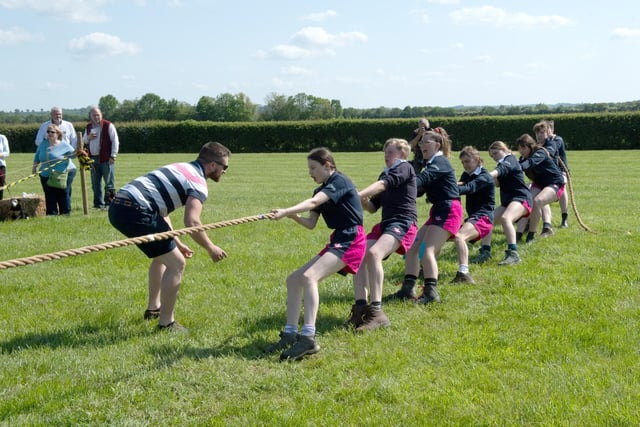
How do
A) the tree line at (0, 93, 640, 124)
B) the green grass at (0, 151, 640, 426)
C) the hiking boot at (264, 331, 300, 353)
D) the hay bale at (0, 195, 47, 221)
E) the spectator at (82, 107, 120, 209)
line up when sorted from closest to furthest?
the green grass at (0, 151, 640, 426) < the hiking boot at (264, 331, 300, 353) < the hay bale at (0, 195, 47, 221) < the spectator at (82, 107, 120, 209) < the tree line at (0, 93, 640, 124)

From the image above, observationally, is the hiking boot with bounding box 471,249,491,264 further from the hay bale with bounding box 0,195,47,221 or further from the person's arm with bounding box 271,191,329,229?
the hay bale with bounding box 0,195,47,221

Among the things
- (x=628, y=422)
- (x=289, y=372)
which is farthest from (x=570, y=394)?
(x=289, y=372)

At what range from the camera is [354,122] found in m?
46.4

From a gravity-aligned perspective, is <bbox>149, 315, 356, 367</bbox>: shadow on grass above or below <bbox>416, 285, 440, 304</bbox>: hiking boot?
below

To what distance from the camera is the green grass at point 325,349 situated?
4.37 meters

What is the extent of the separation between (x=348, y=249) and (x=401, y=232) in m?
0.97

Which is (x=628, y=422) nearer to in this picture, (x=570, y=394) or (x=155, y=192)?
(x=570, y=394)

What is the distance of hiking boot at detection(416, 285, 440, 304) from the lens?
6.89 metres

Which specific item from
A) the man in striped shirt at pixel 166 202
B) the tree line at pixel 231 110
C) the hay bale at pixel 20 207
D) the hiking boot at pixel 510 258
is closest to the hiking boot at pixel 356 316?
the man in striped shirt at pixel 166 202

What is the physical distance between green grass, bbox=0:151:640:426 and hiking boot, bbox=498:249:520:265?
0.77 feet

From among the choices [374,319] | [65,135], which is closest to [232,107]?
[65,135]

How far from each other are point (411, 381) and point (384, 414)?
583 mm

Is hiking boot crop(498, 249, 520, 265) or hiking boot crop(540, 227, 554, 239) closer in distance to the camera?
hiking boot crop(498, 249, 520, 265)

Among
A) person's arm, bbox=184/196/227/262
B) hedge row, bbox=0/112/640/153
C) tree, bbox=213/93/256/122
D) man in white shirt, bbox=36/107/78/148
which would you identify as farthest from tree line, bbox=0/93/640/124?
person's arm, bbox=184/196/227/262
